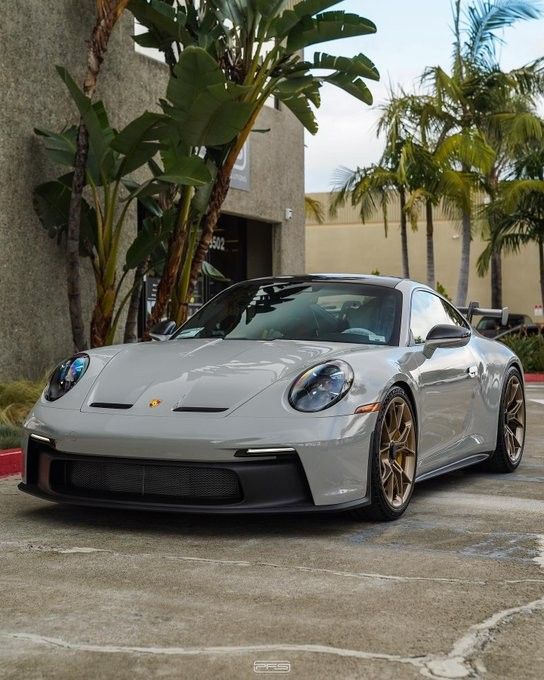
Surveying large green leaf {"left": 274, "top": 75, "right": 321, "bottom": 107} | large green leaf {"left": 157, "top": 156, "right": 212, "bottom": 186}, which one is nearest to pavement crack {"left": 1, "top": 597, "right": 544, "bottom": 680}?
large green leaf {"left": 157, "top": 156, "right": 212, "bottom": 186}

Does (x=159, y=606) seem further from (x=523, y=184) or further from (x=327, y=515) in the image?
(x=523, y=184)

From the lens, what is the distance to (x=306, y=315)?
6.52 metres

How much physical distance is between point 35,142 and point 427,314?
6.70 metres

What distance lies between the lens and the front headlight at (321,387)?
17.6 ft

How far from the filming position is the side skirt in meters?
6.42

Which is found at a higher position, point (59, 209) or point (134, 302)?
point (59, 209)

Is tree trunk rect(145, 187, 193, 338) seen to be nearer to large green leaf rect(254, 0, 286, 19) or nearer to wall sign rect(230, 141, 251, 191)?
large green leaf rect(254, 0, 286, 19)

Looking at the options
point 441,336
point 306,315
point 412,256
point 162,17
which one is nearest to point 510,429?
point 441,336

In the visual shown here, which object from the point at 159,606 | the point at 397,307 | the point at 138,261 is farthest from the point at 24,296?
the point at 159,606

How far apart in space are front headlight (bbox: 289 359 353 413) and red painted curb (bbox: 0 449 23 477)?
3.03 m

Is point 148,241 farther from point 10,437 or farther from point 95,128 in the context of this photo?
point 10,437

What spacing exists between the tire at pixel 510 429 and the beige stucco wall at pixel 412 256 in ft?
104

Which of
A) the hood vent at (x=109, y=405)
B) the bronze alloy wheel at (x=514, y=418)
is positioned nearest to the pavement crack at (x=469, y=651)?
Answer: the hood vent at (x=109, y=405)

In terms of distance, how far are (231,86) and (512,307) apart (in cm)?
3268
